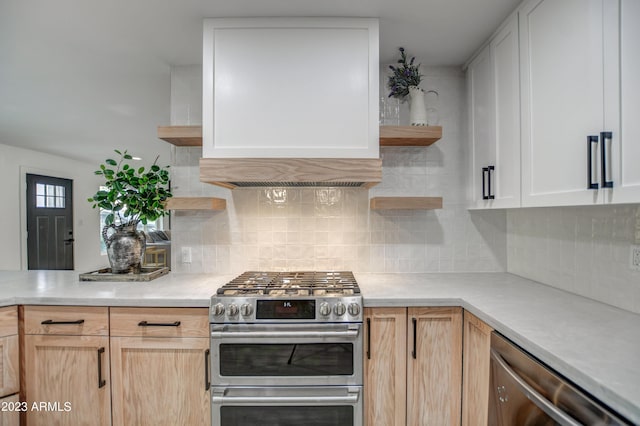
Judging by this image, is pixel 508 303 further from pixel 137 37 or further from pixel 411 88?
pixel 137 37

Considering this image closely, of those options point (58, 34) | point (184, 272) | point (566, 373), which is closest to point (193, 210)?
point (184, 272)

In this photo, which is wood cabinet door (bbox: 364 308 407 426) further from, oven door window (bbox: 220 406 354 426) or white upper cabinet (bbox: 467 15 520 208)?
white upper cabinet (bbox: 467 15 520 208)

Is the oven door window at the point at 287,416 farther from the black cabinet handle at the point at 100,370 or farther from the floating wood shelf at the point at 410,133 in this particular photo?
the floating wood shelf at the point at 410,133

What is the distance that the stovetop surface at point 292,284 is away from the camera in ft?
5.26

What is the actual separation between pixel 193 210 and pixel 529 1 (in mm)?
2195

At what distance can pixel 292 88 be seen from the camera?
1.78 metres

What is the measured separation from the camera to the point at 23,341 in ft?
5.34

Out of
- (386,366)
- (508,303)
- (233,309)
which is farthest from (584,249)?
(233,309)

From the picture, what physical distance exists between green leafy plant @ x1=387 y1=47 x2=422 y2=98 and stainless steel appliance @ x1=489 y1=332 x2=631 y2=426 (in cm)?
148

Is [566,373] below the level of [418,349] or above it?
above

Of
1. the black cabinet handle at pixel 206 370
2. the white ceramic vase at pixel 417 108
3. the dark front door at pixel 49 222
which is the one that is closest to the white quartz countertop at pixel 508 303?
the black cabinet handle at pixel 206 370

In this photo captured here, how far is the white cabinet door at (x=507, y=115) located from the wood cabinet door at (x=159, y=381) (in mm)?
1705

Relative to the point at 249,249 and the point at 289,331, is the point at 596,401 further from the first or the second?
the point at 249,249

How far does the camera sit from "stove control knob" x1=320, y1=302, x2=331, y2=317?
1.54 meters
